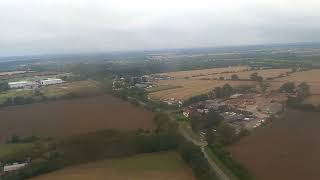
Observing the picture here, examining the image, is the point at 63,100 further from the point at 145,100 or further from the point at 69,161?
the point at 69,161

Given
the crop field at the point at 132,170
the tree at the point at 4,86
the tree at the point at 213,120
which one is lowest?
the crop field at the point at 132,170

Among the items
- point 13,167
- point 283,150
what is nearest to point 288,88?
point 283,150

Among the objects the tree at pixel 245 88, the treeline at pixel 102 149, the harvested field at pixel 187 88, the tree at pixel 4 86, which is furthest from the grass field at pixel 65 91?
the tree at pixel 245 88

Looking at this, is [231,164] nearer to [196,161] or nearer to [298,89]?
[196,161]

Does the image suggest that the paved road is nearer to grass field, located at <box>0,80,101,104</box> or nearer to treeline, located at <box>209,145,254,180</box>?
treeline, located at <box>209,145,254,180</box>

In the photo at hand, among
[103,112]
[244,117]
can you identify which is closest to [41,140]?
[103,112]

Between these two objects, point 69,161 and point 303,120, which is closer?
point 69,161

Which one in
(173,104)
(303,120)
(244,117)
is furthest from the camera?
(173,104)

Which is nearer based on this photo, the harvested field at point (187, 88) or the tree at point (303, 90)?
the tree at point (303, 90)

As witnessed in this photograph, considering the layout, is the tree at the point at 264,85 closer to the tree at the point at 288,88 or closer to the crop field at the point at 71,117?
the tree at the point at 288,88
